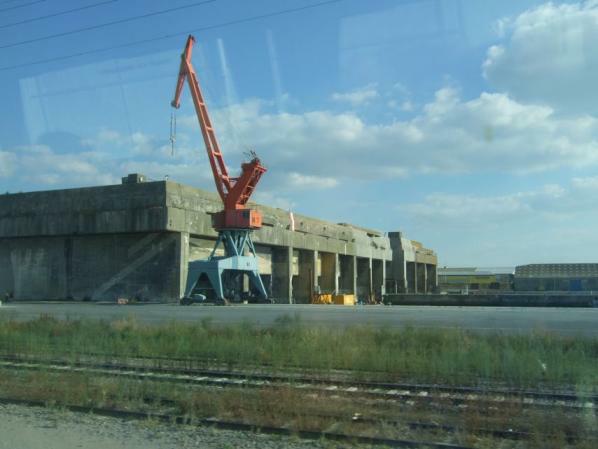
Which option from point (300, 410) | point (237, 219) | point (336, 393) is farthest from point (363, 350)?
point (237, 219)

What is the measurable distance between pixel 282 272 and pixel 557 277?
228 feet

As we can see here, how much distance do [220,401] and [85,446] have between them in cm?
260

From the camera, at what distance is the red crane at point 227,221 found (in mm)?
53375

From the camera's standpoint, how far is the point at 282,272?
246ft

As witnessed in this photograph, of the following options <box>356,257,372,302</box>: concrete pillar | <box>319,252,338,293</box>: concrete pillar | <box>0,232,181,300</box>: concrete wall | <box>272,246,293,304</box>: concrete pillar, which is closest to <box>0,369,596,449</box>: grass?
<box>0,232,181,300</box>: concrete wall

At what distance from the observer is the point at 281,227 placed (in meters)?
74.9

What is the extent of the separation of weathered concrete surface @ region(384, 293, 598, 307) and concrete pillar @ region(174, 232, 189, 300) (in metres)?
21.5

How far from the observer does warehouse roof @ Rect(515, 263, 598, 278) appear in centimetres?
12687

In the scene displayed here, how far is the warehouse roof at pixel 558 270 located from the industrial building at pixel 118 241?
234ft

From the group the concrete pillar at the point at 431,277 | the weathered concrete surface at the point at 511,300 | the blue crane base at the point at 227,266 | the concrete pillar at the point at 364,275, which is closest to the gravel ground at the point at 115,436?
the blue crane base at the point at 227,266

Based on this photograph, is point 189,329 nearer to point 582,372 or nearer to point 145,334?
point 145,334

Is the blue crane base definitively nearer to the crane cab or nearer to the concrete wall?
the crane cab

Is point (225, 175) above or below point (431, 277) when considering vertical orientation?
above

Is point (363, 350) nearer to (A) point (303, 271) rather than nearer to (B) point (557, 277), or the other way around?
(A) point (303, 271)
